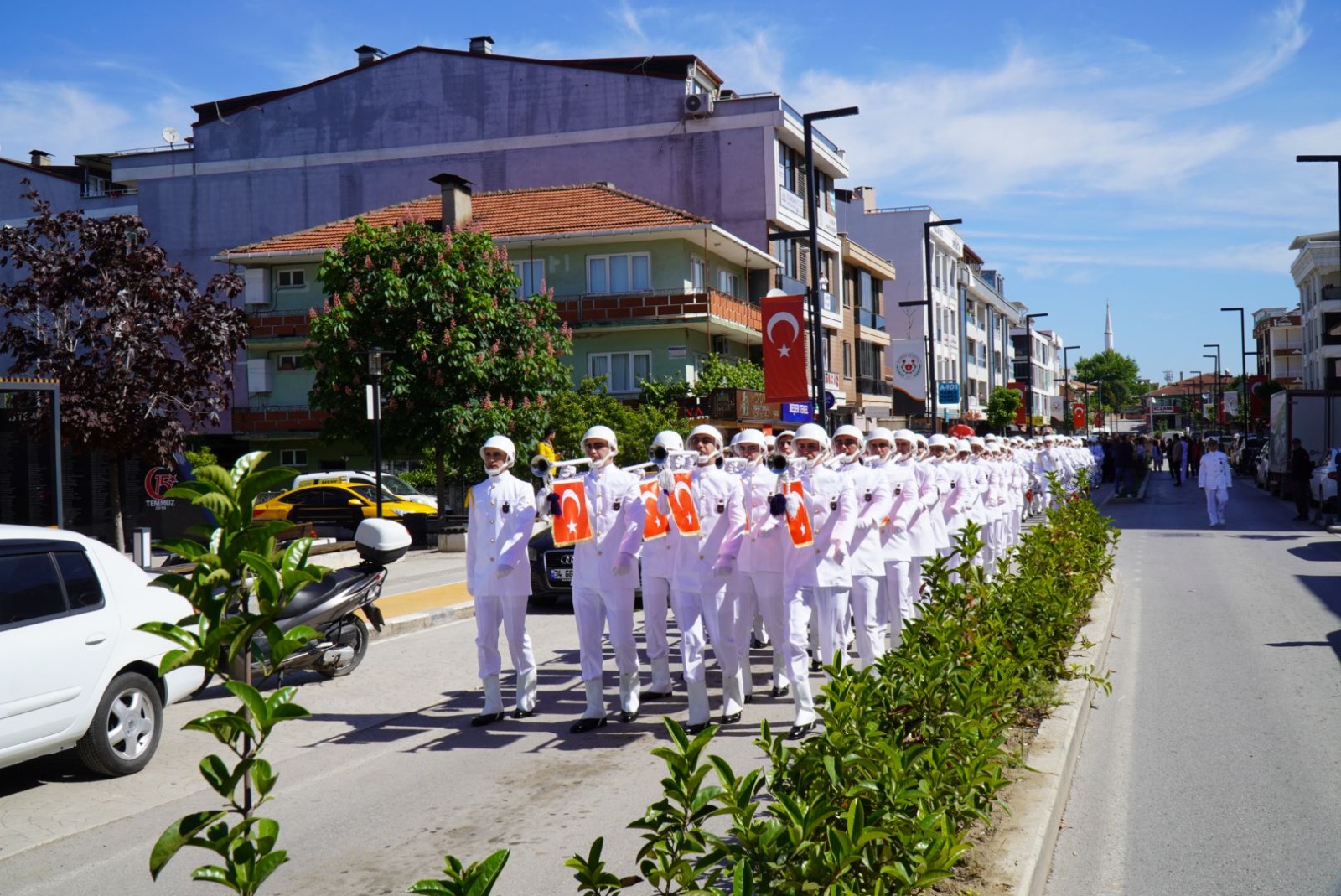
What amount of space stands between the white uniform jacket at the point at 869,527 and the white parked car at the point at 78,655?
4.85 metres

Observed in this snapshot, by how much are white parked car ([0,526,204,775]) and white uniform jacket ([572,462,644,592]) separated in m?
2.75

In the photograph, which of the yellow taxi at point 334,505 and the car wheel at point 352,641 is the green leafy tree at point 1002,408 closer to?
the yellow taxi at point 334,505

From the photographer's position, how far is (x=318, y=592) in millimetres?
10492

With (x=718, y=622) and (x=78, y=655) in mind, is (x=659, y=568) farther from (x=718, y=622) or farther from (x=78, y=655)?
(x=78, y=655)

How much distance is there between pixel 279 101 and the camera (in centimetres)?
4781

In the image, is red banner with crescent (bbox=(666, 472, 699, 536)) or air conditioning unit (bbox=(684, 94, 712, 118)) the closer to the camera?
red banner with crescent (bbox=(666, 472, 699, 536))

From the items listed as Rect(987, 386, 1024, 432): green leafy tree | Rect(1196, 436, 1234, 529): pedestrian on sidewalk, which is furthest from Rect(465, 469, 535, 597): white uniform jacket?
Rect(987, 386, 1024, 432): green leafy tree

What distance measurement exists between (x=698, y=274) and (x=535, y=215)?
5718 millimetres

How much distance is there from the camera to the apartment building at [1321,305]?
3036 inches

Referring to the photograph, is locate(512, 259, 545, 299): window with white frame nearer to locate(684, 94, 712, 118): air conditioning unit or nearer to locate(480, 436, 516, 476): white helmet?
locate(684, 94, 712, 118): air conditioning unit

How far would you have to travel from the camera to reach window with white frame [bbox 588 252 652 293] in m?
39.8

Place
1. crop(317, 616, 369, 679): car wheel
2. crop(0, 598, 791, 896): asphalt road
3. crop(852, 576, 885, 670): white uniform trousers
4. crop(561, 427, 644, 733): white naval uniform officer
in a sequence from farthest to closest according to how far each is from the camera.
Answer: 1. crop(317, 616, 369, 679): car wheel
2. crop(852, 576, 885, 670): white uniform trousers
3. crop(561, 427, 644, 733): white naval uniform officer
4. crop(0, 598, 791, 896): asphalt road

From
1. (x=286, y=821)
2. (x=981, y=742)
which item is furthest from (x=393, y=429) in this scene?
(x=981, y=742)

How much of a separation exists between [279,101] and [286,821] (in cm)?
4569
